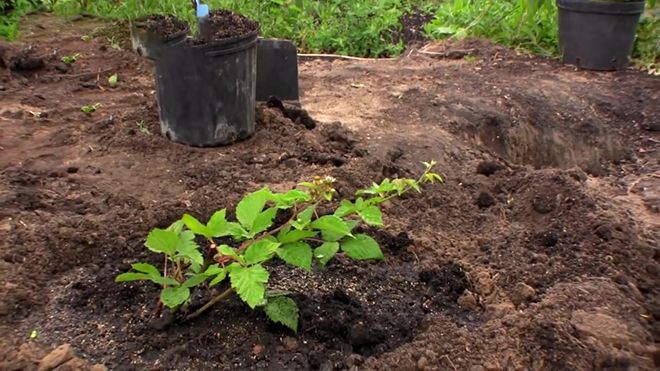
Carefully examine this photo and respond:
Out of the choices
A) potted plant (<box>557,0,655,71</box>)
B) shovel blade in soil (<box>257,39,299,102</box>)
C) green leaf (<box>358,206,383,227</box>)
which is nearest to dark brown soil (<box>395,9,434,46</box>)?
potted plant (<box>557,0,655,71</box>)

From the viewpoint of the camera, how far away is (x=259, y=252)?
1925 millimetres

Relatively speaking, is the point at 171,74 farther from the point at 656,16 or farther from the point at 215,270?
the point at 656,16

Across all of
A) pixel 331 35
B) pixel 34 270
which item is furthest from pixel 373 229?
pixel 331 35

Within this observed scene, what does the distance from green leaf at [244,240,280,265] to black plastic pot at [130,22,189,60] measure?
156 centimetres

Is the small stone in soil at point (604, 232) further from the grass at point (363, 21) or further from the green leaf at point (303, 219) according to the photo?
the grass at point (363, 21)

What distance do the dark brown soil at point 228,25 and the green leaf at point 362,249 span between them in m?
1.51

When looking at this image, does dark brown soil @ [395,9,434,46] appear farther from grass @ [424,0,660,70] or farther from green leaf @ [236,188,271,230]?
green leaf @ [236,188,271,230]

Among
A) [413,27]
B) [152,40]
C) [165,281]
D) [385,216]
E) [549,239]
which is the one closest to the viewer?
[165,281]

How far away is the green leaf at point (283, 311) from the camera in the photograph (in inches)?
80.7

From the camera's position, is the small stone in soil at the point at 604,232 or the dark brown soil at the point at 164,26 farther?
the dark brown soil at the point at 164,26

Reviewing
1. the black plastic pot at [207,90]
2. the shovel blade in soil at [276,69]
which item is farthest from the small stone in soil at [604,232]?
the shovel blade in soil at [276,69]

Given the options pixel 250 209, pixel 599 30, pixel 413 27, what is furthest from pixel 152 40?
pixel 413 27

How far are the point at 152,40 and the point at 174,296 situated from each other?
1.63 metres

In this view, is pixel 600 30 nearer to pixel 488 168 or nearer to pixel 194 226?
pixel 488 168
